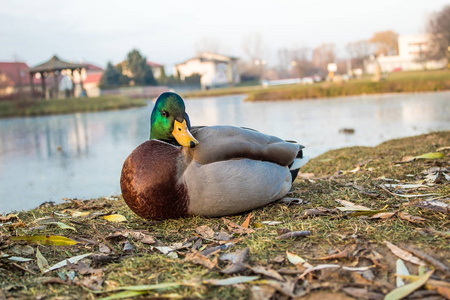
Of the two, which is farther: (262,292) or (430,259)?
(430,259)

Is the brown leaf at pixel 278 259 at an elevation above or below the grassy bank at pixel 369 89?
below

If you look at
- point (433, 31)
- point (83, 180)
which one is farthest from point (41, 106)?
point (433, 31)

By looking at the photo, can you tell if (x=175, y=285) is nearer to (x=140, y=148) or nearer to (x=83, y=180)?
(x=140, y=148)

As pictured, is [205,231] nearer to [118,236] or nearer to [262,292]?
[118,236]

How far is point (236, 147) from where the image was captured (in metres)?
2.42

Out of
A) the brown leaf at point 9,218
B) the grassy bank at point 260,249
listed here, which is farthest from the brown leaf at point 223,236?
the brown leaf at point 9,218

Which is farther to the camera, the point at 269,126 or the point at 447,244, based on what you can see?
the point at 269,126

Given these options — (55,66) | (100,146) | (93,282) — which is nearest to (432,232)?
(93,282)

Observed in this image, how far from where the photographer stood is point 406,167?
11.3 feet

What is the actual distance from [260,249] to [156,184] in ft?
2.41

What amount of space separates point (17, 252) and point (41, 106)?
20.3 meters

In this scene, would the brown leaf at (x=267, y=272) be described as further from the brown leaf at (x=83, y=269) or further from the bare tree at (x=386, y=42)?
the bare tree at (x=386, y=42)

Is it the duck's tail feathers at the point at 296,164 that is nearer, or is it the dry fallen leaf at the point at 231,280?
the dry fallen leaf at the point at 231,280

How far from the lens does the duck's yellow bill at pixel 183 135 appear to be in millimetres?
2320
